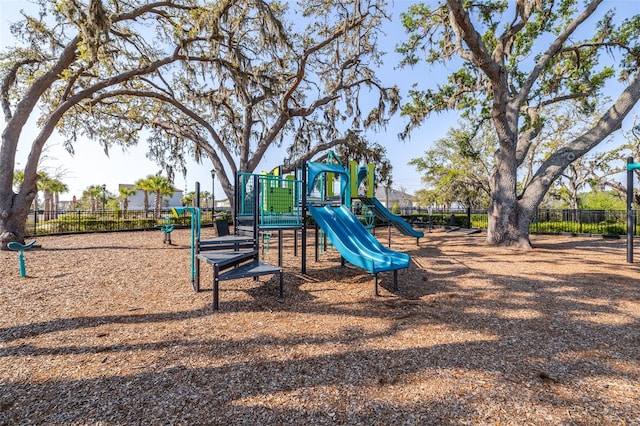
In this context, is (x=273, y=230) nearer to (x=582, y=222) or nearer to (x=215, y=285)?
(x=215, y=285)

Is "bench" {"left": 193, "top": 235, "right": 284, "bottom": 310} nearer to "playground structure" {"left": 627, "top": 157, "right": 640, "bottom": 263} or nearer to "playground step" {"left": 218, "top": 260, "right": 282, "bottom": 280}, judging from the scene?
"playground step" {"left": 218, "top": 260, "right": 282, "bottom": 280}

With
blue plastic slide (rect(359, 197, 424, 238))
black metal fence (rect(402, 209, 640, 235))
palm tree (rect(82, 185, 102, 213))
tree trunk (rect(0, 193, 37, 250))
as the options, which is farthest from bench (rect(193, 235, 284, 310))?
palm tree (rect(82, 185, 102, 213))

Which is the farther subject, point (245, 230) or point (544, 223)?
point (544, 223)

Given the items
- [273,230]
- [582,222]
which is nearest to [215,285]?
[273,230]

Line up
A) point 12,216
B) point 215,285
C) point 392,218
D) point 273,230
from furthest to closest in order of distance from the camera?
point 392,218
point 12,216
point 273,230
point 215,285

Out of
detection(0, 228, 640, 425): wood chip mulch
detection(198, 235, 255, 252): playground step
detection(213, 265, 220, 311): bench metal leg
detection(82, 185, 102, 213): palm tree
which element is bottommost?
detection(0, 228, 640, 425): wood chip mulch

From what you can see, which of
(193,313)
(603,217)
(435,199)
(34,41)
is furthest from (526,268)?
(435,199)

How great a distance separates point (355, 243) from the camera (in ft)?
18.9

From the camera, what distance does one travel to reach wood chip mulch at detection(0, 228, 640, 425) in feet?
6.71

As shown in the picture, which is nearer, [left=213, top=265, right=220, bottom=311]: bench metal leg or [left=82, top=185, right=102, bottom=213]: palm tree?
[left=213, top=265, right=220, bottom=311]: bench metal leg

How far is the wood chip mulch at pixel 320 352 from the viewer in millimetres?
2045

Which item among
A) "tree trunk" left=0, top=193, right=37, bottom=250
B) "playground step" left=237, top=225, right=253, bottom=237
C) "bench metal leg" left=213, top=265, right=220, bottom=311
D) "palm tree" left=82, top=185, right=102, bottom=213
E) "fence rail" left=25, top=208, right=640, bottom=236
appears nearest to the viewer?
"bench metal leg" left=213, top=265, right=220, bottom=311

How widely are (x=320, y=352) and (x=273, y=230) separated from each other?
132 inches

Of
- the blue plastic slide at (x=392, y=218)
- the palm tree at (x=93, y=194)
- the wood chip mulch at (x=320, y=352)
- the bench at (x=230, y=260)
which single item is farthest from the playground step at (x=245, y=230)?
the palm tree at (x=93, y=194)
